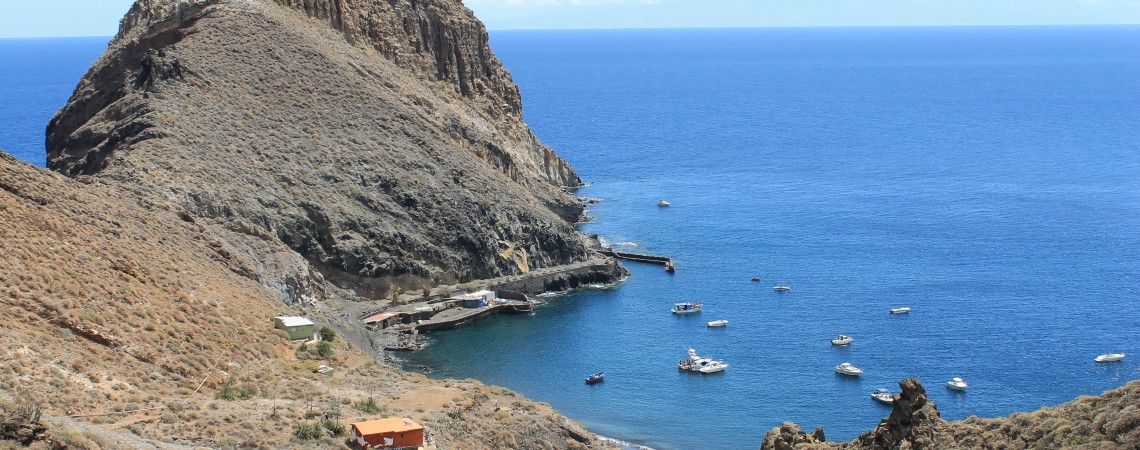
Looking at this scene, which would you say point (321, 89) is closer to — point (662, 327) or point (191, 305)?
point (662, 327)

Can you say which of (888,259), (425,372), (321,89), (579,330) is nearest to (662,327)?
(579,330)

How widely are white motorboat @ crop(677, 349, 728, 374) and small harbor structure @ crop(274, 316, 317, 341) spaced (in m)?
26.2

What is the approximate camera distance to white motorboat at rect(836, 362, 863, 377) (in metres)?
82.3

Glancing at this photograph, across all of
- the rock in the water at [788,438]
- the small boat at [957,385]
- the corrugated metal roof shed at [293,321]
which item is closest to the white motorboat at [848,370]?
the small boat at [957,385]

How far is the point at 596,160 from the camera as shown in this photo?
594 feet

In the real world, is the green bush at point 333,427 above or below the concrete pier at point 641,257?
below

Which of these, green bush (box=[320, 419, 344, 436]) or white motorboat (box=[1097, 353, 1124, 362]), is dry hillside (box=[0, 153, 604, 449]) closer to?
green bush (box=[320, 419, 344, 436])

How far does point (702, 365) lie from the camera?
84.6m

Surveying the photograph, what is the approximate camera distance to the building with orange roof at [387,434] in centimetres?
4631

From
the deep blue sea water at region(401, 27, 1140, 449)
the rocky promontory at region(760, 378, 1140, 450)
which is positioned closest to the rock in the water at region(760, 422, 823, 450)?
the rocky promontory at region(760, 378, 1140, 450)

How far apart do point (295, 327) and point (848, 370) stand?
113ft

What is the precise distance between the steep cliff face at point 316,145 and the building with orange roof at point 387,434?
115 feet

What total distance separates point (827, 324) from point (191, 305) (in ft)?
159

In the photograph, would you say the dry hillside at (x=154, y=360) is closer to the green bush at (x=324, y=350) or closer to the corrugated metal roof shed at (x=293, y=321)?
the green bush at (x=324, y=350)
